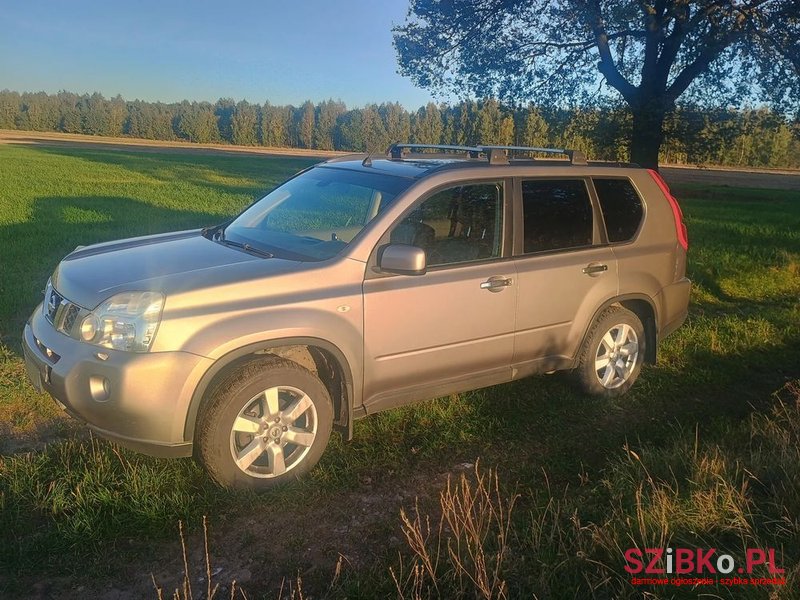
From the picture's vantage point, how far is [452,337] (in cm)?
430

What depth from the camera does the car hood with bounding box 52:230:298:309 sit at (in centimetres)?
358

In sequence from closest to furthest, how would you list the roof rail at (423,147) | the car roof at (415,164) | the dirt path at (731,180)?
1. the car roof at (415,164)
2. the roof rail at (423,147)
3. the dirt path at (731,180)

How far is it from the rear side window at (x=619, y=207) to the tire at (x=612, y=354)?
612mm

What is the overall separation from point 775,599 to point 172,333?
9.49 feet

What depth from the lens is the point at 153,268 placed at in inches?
152

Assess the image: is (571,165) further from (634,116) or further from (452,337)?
(634,116)

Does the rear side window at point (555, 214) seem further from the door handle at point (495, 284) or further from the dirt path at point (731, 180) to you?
the dirt path at point (731, 180)

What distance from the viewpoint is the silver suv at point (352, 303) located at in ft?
11.3

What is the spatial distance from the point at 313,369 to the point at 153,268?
1.13 metres

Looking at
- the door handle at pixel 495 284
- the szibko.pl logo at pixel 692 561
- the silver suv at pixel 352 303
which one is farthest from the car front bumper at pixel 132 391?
the szibko.pl logo at pixel 692 561

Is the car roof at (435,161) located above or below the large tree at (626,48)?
below

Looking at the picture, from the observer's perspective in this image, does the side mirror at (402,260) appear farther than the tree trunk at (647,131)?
No

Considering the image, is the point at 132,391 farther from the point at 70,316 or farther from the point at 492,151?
the point at 492,151

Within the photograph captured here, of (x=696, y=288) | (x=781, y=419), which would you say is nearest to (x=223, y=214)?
(x=696, y=288)
